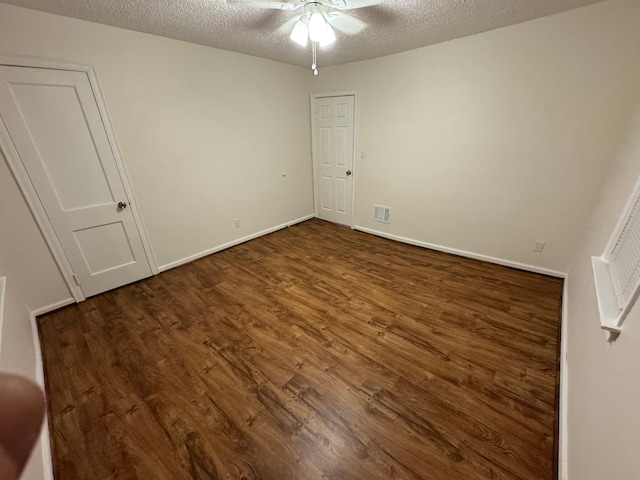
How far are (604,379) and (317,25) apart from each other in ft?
8.14

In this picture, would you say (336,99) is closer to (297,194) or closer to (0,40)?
(297,194)

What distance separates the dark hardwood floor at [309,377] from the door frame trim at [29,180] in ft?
1.57

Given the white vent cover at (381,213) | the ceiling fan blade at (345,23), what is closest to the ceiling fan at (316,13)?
the ceiling fan blade at (345,23)

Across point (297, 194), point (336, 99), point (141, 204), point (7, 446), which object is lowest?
point (297, 194)

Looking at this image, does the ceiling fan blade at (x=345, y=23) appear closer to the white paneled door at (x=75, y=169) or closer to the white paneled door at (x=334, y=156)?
the white paneled door at (x=334, y=156)

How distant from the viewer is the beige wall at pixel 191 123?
2.18 metres

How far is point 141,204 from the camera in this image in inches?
108

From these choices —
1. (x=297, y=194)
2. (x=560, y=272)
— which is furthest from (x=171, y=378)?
(x=560, y=272)

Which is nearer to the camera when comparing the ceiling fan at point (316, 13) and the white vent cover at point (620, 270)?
the white vent cover at point (620, 270)

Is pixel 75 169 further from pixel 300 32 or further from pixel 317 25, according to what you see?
pixel 317 25

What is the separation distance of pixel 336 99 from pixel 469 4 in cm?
208

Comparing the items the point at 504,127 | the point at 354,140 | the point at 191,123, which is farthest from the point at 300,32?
the point at 504,127

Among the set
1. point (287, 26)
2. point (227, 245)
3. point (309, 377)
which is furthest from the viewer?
point (227, 245)

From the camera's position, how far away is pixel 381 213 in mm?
3842
